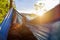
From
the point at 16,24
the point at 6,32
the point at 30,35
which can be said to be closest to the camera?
the point at 6,32

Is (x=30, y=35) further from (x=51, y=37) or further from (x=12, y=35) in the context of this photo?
(x=51, y=37)

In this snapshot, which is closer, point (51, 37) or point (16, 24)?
point (51, 37)

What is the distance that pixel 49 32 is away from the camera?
5.43ft

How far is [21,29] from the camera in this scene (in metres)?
1.92

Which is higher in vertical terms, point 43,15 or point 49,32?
point 43,15

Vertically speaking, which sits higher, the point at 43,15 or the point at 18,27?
the point at 43,15

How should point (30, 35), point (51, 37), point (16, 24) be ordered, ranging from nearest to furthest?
1. point (51, 37)
2. point (30, 35)
3. point (16, 24)

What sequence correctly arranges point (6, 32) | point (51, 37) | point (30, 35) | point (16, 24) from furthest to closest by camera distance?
point (16, 24) < point (30, 35) < point (6, 32) < point (51, 37)

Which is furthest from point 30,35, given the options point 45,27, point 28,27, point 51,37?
point 51,37

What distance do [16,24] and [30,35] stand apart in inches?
9.7

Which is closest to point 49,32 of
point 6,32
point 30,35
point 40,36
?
point 40,36

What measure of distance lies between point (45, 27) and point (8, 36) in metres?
0.40

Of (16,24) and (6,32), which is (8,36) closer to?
(6,32)

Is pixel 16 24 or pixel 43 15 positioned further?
pixel 16 24
